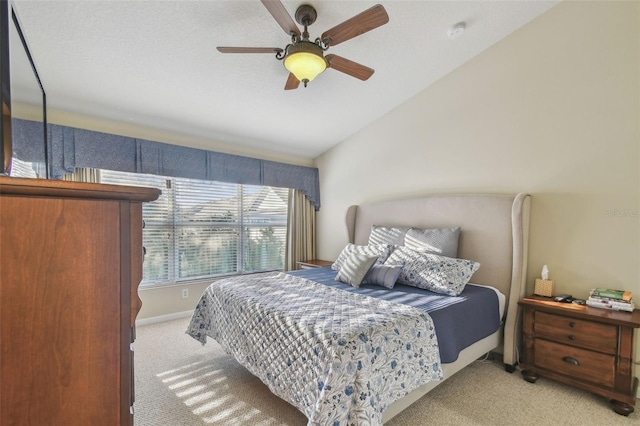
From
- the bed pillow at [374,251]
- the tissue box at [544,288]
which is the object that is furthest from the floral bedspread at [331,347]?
the tissue box at [544,288]

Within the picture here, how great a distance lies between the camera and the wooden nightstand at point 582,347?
6.48ft

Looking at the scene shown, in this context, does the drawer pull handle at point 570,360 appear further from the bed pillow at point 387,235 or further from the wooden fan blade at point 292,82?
the wooden fan blade at point 292,82

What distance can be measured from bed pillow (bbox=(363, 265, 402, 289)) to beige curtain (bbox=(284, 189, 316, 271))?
2.04m

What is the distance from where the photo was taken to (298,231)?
4.72 meters

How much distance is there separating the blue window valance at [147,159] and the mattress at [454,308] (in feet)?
6.85

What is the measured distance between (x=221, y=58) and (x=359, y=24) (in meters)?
1.37

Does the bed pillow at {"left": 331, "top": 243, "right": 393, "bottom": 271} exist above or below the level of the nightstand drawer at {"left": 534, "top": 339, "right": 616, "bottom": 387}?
above

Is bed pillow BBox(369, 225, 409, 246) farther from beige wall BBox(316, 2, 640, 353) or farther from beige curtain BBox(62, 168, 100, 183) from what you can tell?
beige curtain BBox(62, 168, 100, 183)

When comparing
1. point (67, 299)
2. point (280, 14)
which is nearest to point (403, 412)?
point (67, 299)

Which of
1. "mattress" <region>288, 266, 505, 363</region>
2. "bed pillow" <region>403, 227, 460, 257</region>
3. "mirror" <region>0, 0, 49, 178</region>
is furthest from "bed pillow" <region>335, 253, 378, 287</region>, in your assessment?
"mirror" <region>0, 0, 49, 178</region>

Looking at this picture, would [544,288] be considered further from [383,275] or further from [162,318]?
[162,318]

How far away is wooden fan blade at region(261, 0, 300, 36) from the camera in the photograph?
5.17 ft

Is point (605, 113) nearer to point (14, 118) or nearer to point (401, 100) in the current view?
point (401, 100)

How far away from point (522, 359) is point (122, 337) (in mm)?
3013
